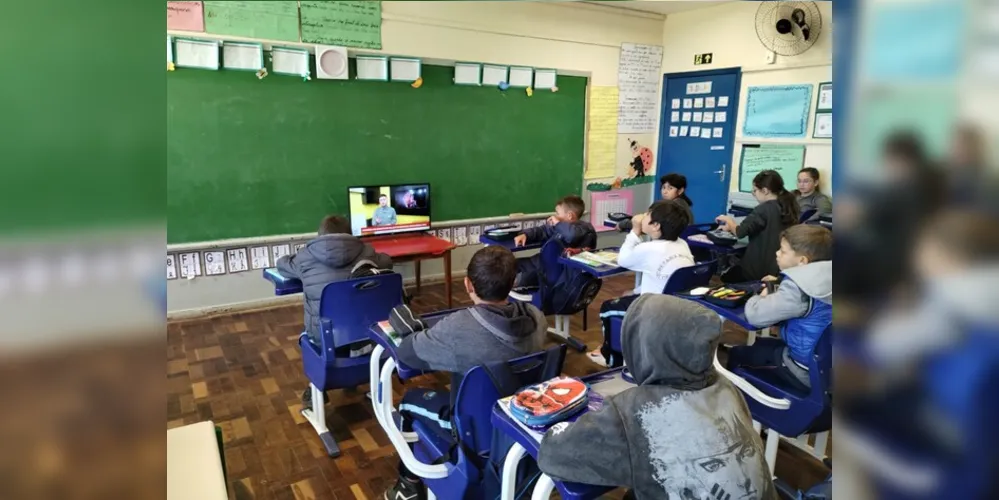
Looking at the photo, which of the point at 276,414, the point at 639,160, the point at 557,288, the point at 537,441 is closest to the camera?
the point at 537,441

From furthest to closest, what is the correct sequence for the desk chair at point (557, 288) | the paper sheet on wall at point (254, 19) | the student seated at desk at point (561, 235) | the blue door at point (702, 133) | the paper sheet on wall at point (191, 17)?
the blue door at point (702, 133) < the paper sheet on wall at point (254, 19) < the paper sheet on wall at point (191, 17) < the student seated at desk at point (561, 235) < the desk chair at point (557, 288)

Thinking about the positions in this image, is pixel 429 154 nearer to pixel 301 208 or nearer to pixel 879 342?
pixel 301 208

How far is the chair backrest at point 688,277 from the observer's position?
282 centimetres

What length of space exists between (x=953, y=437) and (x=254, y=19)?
4582mm

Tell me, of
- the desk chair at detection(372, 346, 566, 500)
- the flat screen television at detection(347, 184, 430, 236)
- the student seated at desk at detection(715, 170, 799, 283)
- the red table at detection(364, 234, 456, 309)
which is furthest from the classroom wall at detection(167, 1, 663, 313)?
the desk chair at detection(372, 346, 566, 500)

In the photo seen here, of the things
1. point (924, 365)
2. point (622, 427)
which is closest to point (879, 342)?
point (924, 365)

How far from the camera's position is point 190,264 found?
4223 millimetres

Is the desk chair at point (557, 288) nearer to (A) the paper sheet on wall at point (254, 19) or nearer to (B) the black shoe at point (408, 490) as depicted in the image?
(B) the black shoe at point (408, 490)

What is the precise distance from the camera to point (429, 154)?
5.02m

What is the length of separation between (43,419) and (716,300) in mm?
2573

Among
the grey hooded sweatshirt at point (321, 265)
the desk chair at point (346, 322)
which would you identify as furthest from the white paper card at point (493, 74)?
the desk chair at point (346, 322)

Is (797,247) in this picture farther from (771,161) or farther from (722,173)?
(722,173)

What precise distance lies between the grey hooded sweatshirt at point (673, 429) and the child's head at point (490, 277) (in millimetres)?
714

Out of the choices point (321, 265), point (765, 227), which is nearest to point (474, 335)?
point (321, 265)
